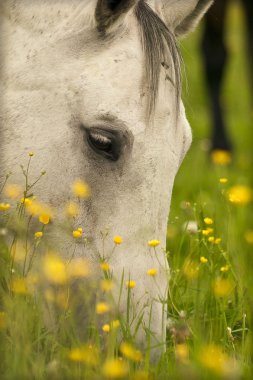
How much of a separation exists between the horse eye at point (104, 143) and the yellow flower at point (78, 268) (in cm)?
38

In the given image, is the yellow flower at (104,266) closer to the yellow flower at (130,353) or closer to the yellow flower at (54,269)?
the yellow flower at (54,269)

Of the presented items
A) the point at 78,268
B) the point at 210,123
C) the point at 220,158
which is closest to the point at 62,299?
the point at 78,268

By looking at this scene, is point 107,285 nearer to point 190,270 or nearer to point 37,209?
point 37,209

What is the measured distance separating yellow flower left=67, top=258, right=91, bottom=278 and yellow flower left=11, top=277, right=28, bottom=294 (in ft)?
0.55

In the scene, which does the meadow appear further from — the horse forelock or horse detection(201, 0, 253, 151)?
horse detection(201, 0, 253, 151)

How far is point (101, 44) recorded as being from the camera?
3076 millimetres

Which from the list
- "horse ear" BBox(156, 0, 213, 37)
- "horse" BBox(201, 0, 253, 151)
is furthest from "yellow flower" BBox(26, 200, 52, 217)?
"horse" BBox(201, 0, 253, 151)

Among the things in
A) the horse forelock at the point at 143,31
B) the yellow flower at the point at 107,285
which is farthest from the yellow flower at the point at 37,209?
the horse forelock at the point at 143,31

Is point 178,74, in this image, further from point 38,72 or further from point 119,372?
point 119,372

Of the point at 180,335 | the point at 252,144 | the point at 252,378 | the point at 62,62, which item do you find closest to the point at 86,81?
the point at 62,62

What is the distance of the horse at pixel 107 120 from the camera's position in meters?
2.91

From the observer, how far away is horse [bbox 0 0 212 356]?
2.91 meters

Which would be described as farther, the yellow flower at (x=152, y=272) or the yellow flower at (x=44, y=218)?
the yellow flower at (x=44, y=218)

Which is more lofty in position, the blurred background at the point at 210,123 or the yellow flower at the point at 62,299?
the yellow flower at the point at 62,299
